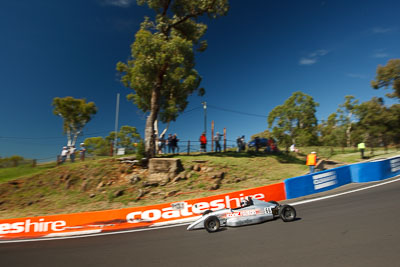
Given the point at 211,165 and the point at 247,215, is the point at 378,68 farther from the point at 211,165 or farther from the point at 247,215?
the point at 247,215

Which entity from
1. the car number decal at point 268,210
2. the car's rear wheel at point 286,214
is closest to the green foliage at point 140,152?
the car number decal at point 268,210

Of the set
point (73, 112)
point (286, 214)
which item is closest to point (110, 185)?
point (286, 214)

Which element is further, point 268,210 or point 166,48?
point 166,48

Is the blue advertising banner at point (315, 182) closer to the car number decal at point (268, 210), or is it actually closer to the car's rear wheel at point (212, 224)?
the car number decal at point (268, 210)

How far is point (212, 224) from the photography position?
7141 mm

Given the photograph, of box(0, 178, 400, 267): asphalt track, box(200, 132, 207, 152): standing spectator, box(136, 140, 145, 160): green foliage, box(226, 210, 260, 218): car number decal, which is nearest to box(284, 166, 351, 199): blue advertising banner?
box(0, 178, 400, 267): asphalt track

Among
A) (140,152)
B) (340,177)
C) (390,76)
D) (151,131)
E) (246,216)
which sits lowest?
(246,216)

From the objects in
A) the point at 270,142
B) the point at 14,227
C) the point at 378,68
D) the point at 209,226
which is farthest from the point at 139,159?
the point at 378,68

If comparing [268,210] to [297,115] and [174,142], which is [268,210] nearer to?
[174,142]

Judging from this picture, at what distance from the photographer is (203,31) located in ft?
65.9

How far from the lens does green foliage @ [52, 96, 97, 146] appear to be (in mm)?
35125

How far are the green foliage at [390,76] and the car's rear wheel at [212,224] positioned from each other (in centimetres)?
4922

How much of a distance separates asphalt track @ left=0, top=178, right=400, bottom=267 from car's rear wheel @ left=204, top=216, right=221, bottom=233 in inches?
11.1

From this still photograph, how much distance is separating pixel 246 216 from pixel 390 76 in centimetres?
4913
